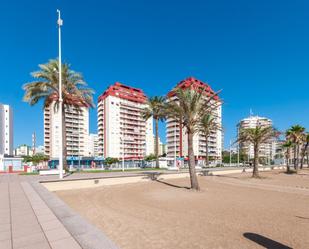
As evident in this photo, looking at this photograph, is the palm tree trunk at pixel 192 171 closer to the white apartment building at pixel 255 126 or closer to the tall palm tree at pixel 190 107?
the tall palm tree at pixel 190 107

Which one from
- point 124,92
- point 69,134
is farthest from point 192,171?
point 69,134

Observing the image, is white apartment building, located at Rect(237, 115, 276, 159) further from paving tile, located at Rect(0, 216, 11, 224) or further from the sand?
paving tile, located at Rect(0, 216, 11, 224)

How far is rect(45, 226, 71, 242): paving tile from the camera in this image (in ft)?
15.3

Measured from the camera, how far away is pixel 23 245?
14.5ft

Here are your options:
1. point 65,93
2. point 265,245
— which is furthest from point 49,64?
point 265,245

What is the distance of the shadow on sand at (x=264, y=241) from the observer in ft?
17.5

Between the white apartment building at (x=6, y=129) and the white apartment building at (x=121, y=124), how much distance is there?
43.0m

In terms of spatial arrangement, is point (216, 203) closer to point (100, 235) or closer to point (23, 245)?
point (100, 235)

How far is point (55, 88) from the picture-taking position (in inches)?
930

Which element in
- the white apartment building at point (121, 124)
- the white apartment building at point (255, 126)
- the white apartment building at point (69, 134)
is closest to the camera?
the white apartment building at point (255, 126)

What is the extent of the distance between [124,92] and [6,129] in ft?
191

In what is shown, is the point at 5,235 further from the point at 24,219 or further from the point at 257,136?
the point at 257,136

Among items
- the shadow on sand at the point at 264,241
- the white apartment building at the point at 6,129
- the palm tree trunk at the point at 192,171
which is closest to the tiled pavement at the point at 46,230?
the shadow on sand at the point at 264,241

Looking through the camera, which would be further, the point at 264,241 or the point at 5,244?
the point at 264,241
